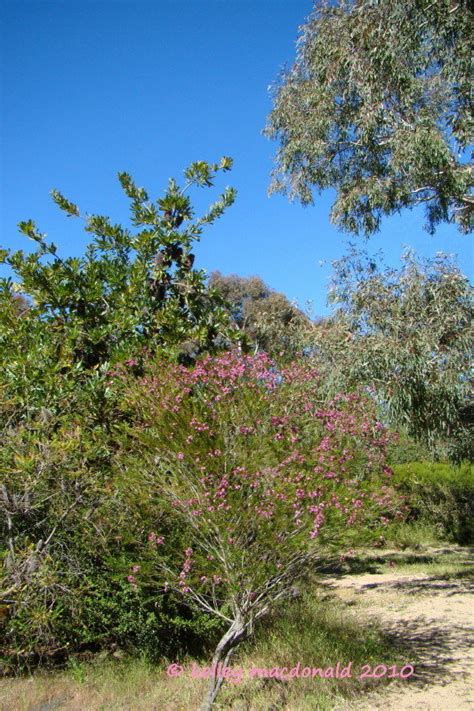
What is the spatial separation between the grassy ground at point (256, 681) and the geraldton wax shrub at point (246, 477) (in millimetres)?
588

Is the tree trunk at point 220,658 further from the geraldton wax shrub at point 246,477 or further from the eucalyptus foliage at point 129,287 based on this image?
the eucalyptus foliage at point 129,287

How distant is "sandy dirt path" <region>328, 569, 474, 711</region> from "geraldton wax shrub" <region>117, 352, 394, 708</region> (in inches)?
53.4

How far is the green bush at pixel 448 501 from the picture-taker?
577 inches

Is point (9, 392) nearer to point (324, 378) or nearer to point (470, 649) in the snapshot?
point (324, 378)

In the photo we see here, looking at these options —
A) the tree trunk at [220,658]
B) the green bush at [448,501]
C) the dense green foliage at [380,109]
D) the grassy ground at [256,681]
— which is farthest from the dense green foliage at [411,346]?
the green bush at [448,501]

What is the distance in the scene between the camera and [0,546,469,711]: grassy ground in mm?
4809

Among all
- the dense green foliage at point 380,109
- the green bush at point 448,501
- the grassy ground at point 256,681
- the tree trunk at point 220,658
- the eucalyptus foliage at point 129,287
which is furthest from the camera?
the green bush at point 448,501

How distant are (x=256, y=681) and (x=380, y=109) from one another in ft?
26.6

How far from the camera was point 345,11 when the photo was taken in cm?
991

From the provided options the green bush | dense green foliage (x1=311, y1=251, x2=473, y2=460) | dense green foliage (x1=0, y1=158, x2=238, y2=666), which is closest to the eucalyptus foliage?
dense green foliage (x1=0, y1=158, x2=238, y2=666)

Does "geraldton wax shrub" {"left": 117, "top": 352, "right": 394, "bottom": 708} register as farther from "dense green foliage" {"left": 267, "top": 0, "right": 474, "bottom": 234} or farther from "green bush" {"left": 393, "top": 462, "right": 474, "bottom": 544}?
"green bush" {"left": 393, "top": 462, "right": 474, "bottom": 544}

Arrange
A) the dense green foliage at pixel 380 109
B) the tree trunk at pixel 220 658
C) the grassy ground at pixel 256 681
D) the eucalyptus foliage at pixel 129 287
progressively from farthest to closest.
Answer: the dense green foliage at pixel 380 109 < the eucalyptus foliage at pixel 129 287 < the grassy ground at pixel 256 681 < the tree trunk at pixel 220 658

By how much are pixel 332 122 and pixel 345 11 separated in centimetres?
170

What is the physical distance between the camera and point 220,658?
4676mm
